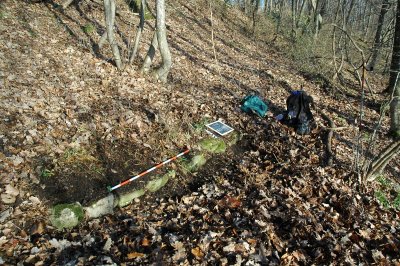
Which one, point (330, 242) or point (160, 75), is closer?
point (330, 242)

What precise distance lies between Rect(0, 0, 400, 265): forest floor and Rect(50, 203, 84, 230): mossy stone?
108 mm

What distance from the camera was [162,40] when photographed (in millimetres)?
7887

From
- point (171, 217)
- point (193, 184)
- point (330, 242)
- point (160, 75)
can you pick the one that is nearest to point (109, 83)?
point (160, 75)

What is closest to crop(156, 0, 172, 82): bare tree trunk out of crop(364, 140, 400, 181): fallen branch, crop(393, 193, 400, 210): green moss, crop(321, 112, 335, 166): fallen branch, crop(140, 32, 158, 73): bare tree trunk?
crop(140, 32, 158, 73): bare tree trunk

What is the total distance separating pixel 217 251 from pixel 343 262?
1.85 meters

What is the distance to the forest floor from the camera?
161 inches

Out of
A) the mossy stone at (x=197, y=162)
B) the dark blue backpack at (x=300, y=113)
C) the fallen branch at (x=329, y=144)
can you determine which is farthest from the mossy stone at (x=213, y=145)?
the fallen branch at (x=329, y=144)

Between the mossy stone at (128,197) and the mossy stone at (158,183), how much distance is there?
180 millimetres

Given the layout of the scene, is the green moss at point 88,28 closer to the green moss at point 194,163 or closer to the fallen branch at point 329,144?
the green moss at point 194,163

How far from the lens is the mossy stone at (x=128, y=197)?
4870mm

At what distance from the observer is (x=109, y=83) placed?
7.44 meters

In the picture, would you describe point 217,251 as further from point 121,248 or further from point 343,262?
point 343,262

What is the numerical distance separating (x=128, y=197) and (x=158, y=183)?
639 mm

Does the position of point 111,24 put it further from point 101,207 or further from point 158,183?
point 101,207
